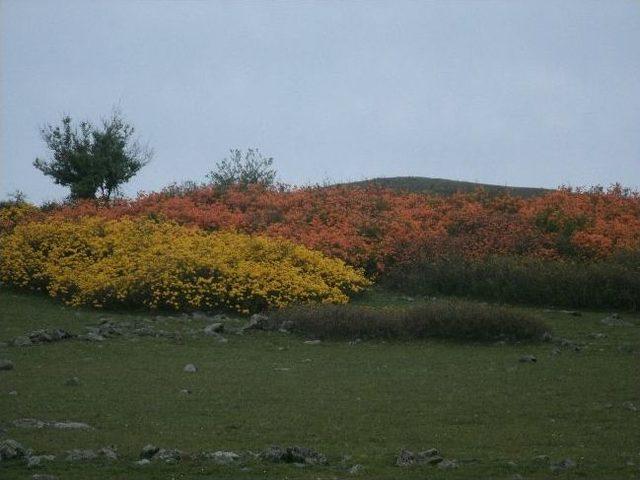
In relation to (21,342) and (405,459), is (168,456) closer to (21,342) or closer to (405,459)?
(405,459)

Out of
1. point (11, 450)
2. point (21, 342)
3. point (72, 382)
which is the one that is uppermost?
point (21, 342)

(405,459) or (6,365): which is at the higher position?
(6,365)

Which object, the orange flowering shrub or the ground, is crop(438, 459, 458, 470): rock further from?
the orange flowering shrub

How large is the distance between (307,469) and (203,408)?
300 centimetres

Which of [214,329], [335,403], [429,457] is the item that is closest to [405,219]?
[214,329]

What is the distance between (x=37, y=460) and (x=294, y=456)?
6.86ft

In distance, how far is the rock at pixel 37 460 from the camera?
7805mm

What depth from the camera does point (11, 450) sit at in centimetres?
802

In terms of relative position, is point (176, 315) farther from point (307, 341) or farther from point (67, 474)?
point (67, 474)

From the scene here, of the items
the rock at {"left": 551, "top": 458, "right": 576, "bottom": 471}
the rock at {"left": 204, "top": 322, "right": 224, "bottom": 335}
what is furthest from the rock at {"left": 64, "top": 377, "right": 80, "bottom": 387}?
the rock at {"left": 551, "top": 458, "right": 576, "bottom": 471}

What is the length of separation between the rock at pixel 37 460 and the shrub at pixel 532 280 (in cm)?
1408

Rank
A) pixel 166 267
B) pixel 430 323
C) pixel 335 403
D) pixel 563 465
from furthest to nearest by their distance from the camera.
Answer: pixel 166 267 < pixel 430 323 < pixel 335 403 < pixel 563 465

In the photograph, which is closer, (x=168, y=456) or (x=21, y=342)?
(x=168, y=456)

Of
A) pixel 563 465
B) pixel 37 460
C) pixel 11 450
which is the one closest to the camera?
pixel 563 465
